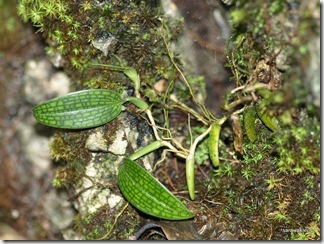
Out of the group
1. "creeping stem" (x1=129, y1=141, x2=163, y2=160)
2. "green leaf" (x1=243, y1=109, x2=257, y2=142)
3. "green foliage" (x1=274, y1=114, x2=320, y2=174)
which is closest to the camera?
"green foliage" (x1=274, y1=114, x2=320, y2=174)

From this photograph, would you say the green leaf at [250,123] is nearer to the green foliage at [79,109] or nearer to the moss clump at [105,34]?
the moss clump at [105,34]

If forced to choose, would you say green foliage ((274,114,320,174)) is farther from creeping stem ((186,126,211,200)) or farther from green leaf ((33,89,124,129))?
green leaf ((33,89,124,129))

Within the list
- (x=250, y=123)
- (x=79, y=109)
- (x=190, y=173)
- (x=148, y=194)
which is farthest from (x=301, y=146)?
(x=79, y=109)

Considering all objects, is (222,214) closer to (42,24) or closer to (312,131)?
(312,131)

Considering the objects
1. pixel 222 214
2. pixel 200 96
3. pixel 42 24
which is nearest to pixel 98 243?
pixel 222 214

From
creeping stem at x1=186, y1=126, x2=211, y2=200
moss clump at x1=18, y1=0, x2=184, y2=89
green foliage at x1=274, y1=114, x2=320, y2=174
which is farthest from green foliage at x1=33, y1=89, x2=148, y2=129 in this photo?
green foliage at x1=274, y1=114, x2=320, y2=174

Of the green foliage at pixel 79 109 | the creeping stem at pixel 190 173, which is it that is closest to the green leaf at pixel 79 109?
the green foliage at pixel 79 109

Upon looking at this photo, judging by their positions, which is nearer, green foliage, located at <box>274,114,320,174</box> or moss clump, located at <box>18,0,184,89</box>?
green foliage, located at <box>274,114,320,174</box>
